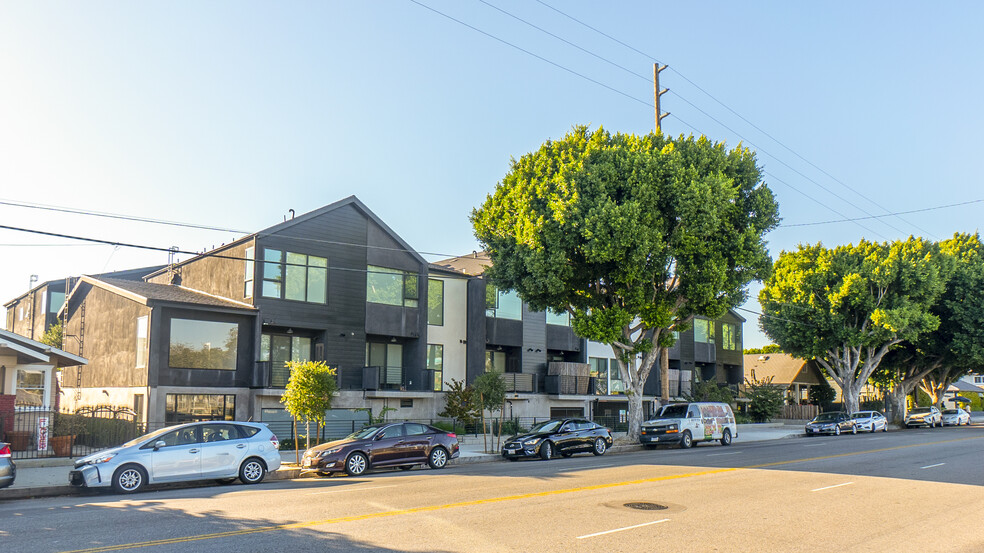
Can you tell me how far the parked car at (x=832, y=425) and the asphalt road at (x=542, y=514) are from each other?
23212mm

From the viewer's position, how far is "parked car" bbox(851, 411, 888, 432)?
141 feet

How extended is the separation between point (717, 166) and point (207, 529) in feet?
73.5

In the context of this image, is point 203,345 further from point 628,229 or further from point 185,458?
point 628,229

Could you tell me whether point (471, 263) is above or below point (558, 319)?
above

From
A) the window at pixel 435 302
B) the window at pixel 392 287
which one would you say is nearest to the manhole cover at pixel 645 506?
the window at pixel 392 287

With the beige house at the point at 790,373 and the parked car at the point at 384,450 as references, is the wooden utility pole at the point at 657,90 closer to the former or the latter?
the parked car at the point at 384,450

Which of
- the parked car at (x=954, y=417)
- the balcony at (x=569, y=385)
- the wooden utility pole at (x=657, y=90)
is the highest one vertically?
the wooden utility pole at (x=657, y=90)

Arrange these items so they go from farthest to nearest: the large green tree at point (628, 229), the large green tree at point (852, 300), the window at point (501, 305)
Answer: the large green tree at point (852, 300) → the window at point (501, 305) → the large green tree at point (628, 229)

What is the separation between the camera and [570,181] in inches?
1054

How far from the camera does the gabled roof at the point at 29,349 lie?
22547 millimetres

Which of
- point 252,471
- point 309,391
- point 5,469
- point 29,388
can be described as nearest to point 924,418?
point 309,391

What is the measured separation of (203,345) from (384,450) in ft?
34.3

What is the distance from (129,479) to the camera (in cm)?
1609

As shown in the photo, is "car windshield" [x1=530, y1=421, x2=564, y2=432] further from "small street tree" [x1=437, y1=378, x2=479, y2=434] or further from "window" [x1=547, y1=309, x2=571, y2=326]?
"window" [x1=547, y1=309, x2=571, y2=326]
